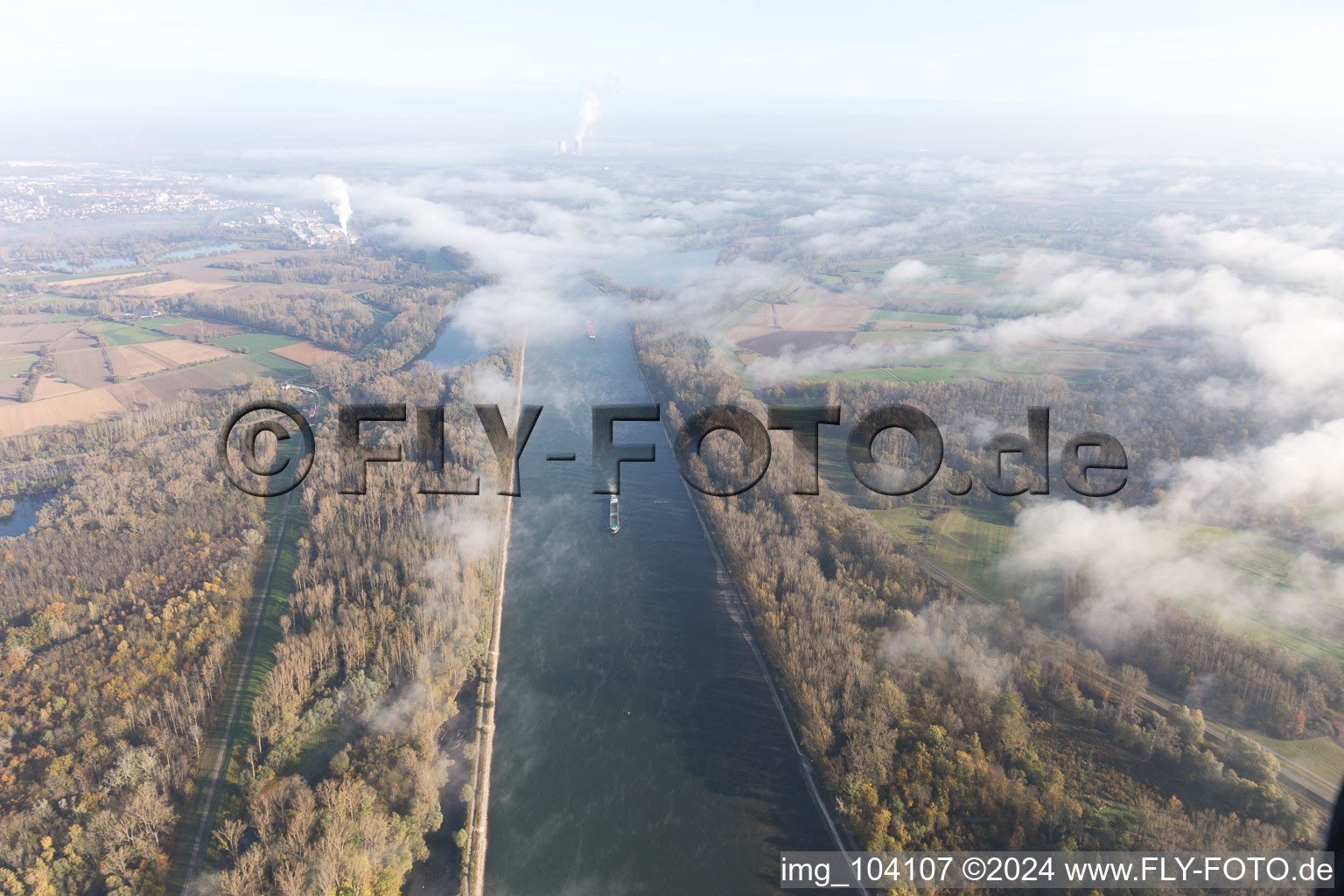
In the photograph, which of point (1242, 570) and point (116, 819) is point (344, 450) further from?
point (1242, 570)

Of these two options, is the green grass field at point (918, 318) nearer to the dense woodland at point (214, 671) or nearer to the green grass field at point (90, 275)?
the dense woodland at point (214, 671)

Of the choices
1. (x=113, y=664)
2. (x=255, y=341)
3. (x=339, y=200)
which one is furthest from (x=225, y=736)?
(x=339, y=200)

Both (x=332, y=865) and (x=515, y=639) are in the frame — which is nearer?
(x=332, y=865)

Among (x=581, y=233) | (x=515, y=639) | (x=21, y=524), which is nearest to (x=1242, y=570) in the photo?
(x=515, y=639)

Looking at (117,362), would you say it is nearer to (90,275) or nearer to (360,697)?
(90,275)

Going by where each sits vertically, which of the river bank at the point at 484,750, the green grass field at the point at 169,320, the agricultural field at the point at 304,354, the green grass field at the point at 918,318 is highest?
the green grass field at the point at 918,318

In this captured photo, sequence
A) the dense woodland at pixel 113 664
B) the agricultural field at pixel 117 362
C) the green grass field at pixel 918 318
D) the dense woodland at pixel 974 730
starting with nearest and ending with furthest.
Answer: the dense woodland at pixel 113 664
the dense woodland at pixel 974 730
the agricultural field at pixel 117 362
the green grass field at pixel 918 318

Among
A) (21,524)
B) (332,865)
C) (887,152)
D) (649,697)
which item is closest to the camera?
(332,865)

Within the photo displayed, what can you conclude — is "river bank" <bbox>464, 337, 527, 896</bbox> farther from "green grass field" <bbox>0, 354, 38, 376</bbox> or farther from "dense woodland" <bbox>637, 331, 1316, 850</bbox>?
"green grass field" <bbox>0, 354, 38, 376</bbox>

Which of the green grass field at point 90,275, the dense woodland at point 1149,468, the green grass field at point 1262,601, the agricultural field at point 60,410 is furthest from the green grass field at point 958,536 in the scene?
the green grass field at point 90,275
